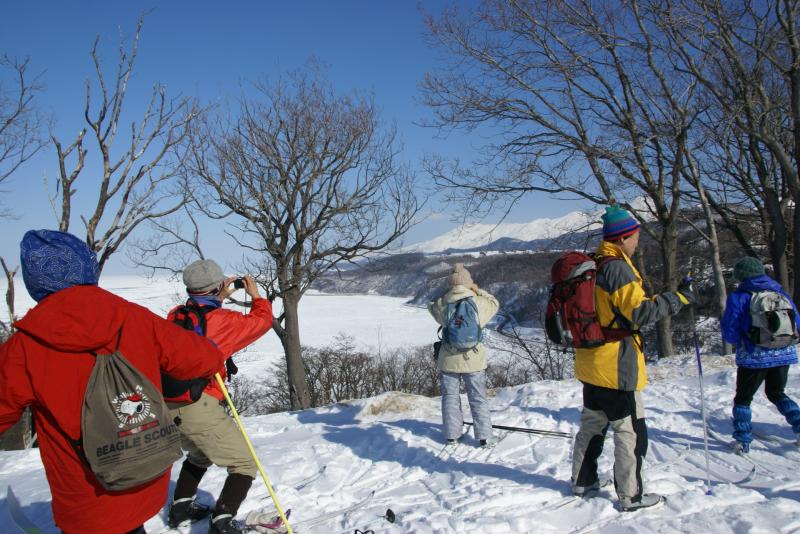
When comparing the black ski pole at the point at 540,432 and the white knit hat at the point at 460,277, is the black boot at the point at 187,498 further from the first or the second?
the black ski pole at the point at 540,432

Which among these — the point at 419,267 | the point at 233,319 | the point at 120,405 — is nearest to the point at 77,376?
the point at 120,405

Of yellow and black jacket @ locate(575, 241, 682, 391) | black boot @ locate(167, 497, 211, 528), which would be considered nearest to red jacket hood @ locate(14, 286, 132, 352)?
black boot @ locate(167, 497, 211, 528)

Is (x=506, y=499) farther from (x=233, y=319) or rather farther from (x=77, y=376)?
(x=77, y=376)

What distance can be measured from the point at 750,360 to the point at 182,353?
504 centimetres

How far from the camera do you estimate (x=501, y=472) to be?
15.0 ft

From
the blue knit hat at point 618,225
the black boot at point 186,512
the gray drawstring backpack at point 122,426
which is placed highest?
the blue knit hat at point 618,225

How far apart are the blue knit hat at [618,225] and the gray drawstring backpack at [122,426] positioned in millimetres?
3046

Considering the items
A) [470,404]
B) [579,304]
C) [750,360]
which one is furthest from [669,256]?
[579,304]

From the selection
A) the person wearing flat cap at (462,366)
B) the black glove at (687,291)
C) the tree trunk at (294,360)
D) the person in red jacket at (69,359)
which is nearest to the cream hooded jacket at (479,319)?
the person wearing flat cap at (462,366)

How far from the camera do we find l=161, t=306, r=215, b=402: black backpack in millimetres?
2953

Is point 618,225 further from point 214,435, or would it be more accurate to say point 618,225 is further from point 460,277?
point 214,435

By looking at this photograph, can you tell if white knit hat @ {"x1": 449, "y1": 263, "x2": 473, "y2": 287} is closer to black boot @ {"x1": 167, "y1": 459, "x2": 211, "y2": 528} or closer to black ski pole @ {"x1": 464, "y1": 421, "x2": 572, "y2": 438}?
black ski pole @ {"x1": 464, "y1": 421, "x2": 572, "y2": 438}

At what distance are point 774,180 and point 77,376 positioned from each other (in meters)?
16.7

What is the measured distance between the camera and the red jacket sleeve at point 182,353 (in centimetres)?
239
